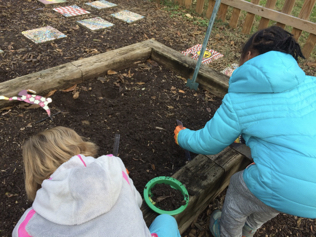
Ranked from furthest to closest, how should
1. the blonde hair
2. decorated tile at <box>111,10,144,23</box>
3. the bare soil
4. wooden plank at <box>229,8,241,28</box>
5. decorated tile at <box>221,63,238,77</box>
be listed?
wooden plank at <box>229,8,241,28</box>
decorated tile at <box>111,10,144,23</box>
decorated tile at <box>221,63,238,77</box>
the bare soil
the blonde hair

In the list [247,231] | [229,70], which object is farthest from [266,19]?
[247,231]

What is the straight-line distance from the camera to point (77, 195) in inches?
34.1

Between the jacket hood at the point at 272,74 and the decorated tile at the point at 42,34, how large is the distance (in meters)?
2.91

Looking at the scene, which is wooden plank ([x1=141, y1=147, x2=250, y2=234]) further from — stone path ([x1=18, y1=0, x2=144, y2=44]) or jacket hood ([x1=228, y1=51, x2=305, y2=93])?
stone path ([x1=18, y1=0, x2=144, y2=44])

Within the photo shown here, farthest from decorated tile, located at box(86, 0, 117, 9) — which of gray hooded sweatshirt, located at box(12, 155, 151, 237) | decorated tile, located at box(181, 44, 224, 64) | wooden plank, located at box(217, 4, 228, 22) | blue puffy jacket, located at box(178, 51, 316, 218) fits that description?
gray hooded sweatshirt, located at box(12, 155, 151, 237)

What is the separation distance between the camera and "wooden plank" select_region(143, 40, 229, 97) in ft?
8.86

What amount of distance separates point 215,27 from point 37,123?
12.6 ft

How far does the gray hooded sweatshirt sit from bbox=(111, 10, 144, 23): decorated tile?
12.4 feet

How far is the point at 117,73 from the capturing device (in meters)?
2.81

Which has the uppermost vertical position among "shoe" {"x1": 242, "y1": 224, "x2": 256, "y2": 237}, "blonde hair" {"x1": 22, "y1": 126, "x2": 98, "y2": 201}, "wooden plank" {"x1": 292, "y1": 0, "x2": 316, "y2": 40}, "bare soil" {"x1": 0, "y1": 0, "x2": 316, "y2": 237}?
"wooden plank" {"x1": 292, "y1": 0, "x2": 316, "y2": 40}

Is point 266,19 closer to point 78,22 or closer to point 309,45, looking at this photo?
point 309,45

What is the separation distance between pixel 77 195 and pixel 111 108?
1.55 metres

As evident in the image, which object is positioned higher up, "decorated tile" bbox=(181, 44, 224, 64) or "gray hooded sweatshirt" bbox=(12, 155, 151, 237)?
"gray hooded sweatshirt" bbox=(12, 155, 151, 237)

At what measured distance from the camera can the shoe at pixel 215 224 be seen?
175 cm
